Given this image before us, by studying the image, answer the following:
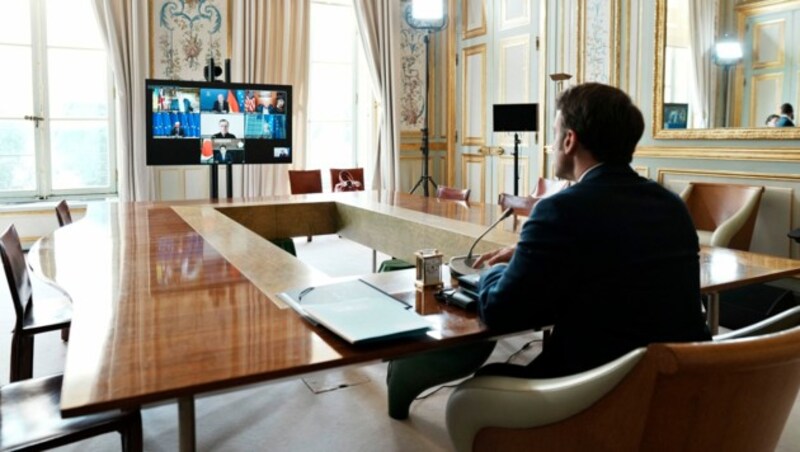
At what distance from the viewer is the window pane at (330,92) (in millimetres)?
7098

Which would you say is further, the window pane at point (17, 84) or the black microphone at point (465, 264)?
the window pane at point (17, 84)

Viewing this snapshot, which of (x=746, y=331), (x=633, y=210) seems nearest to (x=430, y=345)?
(x=633, y=210)

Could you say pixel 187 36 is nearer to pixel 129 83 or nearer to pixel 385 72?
pixel 129 83

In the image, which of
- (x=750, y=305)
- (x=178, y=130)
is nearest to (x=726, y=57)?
(x=750, y=305)

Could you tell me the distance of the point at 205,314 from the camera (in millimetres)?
1438

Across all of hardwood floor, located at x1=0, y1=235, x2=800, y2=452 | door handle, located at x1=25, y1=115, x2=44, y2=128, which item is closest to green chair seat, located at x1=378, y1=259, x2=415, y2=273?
hardwood floor, located at x1=0, y1=235, x2=800, y2=452

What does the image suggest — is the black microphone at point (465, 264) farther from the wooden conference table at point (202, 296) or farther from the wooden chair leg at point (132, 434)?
the wooden chair leg at point (132, 434)

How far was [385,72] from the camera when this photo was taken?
278 inches

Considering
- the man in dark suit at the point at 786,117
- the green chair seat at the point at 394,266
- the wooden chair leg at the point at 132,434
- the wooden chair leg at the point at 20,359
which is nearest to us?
the wooden chair leg at the point at 132,434

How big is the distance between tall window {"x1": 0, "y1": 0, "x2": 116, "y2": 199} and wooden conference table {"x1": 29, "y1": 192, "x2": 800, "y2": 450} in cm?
319

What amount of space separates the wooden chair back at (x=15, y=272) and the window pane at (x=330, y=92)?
4988 mm

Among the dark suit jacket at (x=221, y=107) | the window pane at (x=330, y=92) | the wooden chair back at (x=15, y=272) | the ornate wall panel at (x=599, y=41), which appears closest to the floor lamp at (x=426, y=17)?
the window pane at (x=330, y=92)

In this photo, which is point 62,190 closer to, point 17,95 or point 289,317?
point 17,95

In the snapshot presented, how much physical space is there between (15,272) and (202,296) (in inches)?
32.8
